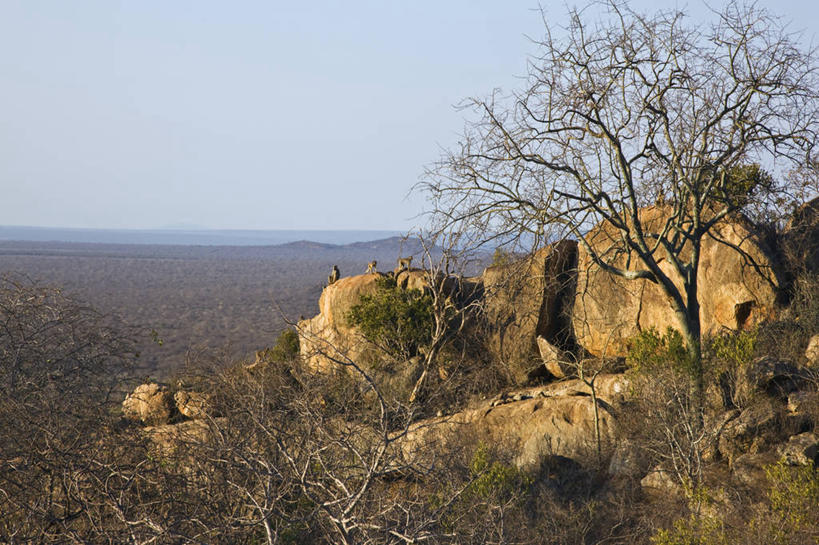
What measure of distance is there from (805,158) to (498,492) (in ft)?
27.0

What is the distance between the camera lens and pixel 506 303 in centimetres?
1783

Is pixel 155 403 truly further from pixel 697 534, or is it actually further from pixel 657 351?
pixel 697 534

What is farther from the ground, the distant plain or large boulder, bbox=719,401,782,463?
large boulder, bbox=719,401,782,463

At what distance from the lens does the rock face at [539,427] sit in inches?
507

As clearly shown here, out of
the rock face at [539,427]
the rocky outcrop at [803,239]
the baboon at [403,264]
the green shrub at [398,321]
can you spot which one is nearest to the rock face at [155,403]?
the green shrub at [398,321]

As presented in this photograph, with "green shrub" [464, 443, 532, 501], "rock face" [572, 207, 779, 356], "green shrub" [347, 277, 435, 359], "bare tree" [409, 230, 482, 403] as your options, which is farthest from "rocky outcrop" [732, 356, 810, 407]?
"green shrub" [347, 277, 435, 359]

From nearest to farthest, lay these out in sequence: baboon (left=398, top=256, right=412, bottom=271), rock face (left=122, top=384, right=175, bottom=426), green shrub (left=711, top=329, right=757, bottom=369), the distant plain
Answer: green shrub (left=711, top=329, right=757, bottom=369) < rock face (left=122, top=384, right=175, bottom=426) < baboon (left=398, top=256, right=412, bottom=271) < the distant plain

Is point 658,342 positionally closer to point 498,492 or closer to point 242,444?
point 498,492

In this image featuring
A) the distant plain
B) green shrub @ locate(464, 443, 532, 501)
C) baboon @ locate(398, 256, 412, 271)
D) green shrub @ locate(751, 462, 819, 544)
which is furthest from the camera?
the distant plain

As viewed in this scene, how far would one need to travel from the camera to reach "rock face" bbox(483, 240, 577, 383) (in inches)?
687

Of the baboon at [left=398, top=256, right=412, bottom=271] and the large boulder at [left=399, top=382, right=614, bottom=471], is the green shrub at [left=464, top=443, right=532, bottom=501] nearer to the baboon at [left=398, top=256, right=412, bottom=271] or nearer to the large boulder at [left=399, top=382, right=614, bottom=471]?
the large boulder at [left=399, top=382, right=614, bottom=471]

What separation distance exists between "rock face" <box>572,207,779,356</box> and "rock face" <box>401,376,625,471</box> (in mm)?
1184

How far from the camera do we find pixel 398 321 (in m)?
18.6

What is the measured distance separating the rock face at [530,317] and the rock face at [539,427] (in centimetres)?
265
